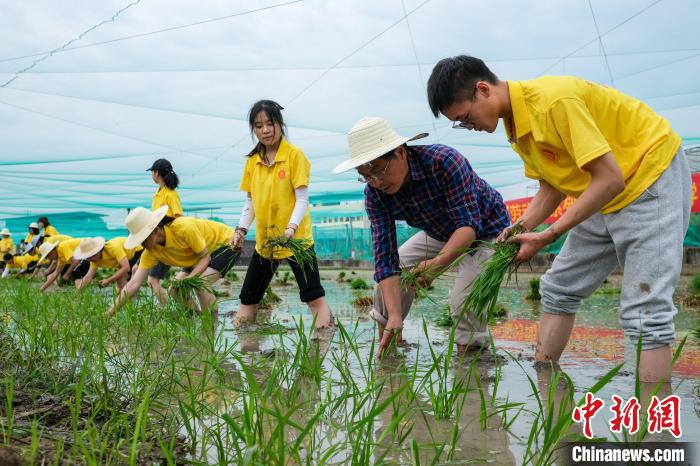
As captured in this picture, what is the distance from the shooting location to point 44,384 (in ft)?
8.32

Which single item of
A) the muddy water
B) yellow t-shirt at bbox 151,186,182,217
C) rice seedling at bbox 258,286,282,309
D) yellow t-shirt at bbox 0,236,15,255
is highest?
yellow t-shirt at bbox 0,236,15,255

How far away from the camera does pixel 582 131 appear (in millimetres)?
2385

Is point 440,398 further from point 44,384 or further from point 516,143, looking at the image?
→ point 44,384

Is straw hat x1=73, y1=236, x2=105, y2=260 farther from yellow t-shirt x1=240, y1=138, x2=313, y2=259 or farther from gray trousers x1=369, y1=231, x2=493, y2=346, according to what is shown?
gray trousers x1=369, y1=231, x2=493, y2=346

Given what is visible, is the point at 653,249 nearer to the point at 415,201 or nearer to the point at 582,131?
the point at 582,131

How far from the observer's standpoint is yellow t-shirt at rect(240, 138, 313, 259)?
4.70 m

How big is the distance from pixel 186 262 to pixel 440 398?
145 inches

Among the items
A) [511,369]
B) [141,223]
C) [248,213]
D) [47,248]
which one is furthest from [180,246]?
[47,248]

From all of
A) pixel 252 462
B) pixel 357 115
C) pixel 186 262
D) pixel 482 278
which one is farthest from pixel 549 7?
pixel 252 462

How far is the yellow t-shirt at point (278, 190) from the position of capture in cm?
470

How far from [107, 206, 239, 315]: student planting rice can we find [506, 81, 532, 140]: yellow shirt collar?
2.91m

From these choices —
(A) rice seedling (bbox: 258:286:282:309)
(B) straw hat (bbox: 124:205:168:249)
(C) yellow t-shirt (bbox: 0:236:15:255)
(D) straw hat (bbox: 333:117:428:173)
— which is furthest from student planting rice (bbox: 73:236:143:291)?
(C) yellow t-shirt (bbox: 0:236:15:255)

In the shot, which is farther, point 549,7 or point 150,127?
point 150,127

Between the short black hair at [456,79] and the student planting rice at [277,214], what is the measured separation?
2077mm
